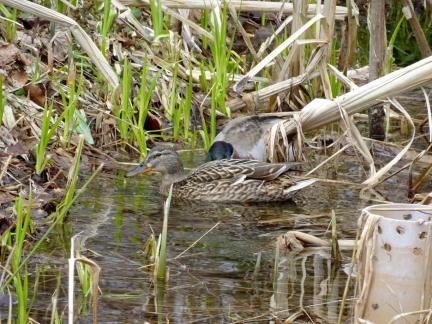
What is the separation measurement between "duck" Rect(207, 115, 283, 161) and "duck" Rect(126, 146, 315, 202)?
126 millimetres

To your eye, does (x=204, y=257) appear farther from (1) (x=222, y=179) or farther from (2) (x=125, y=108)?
(2) (x=125, y=108)

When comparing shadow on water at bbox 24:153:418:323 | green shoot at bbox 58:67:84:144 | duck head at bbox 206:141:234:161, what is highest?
green shoot at bbox 58:67:84:144

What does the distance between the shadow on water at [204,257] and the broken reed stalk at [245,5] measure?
1.89m

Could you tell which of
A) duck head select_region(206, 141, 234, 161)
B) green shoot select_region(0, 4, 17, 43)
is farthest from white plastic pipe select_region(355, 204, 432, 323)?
green shoot select_region(0, 4, 17, 43)

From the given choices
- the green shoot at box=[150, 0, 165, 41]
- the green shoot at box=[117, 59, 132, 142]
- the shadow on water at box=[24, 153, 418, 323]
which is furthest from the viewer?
the green shoot at box=[150, 0, 165, 41]

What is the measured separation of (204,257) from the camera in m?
6.45

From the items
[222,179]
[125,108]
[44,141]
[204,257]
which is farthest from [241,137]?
[204,257]

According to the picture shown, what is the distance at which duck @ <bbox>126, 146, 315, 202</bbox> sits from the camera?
27.7 ft

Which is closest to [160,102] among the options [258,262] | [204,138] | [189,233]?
[204,138]

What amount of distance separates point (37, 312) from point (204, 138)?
4.11m

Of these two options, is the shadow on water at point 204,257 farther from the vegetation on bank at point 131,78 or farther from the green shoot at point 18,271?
the vegetation on bank at point 131,78

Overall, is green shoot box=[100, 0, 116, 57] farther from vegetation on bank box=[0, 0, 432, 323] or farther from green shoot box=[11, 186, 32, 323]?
green shoot box=[11, 186, 32, 323]

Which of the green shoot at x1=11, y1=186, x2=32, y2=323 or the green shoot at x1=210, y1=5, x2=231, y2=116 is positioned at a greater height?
the green shoot at x1=210, y1=5, x2=231, y2=116

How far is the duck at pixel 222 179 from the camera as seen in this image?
8.45 metres
